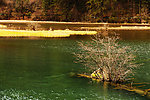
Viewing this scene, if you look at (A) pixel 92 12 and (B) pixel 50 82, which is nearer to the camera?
(B) pixel 50 82

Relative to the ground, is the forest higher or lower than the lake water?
higher

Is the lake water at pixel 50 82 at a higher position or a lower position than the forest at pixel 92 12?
lower

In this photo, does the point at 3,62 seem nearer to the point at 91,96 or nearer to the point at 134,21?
the point at 91,96

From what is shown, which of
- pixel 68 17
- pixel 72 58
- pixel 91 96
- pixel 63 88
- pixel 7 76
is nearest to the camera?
pixel 91 96

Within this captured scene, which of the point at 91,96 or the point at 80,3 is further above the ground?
the point at 80,3

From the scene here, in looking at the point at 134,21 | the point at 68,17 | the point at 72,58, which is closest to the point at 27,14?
the point at 68,17

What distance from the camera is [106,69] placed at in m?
20.6

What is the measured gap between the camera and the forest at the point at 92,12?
554ft

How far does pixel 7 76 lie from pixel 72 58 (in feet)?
34.8

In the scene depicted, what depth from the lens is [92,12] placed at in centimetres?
18088

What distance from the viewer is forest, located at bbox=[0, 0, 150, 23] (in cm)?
16880

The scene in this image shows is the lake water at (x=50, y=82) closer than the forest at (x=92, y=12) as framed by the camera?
Yes

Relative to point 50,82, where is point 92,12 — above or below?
above

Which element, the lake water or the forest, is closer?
the lake water
